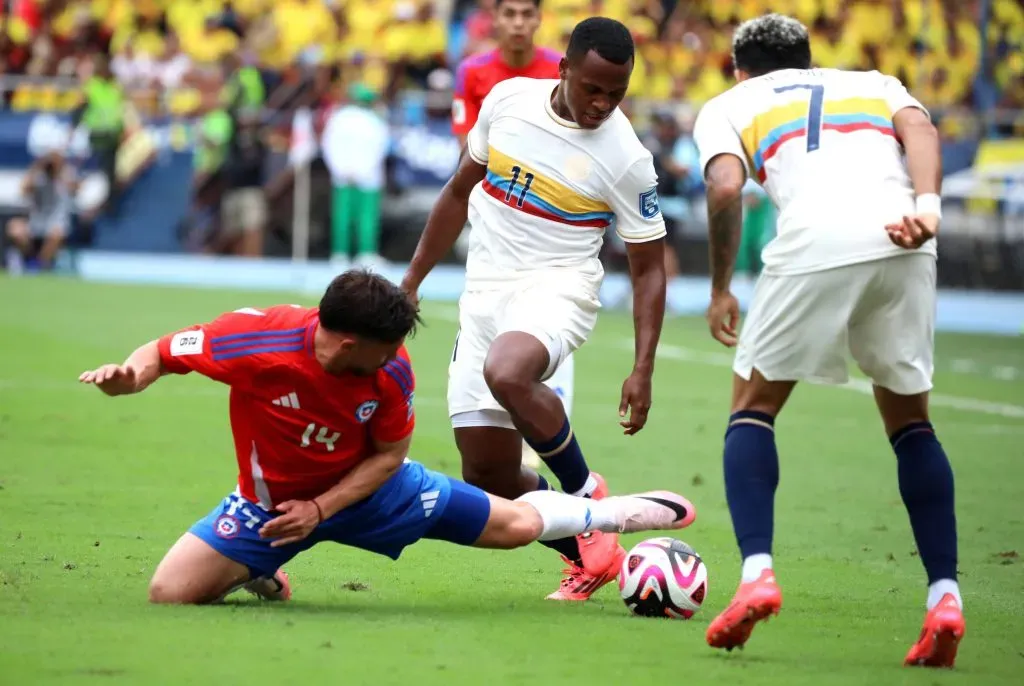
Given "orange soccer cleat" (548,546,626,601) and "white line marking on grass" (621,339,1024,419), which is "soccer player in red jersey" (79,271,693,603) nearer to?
"orange soccer cleat" (548,546,626,601)

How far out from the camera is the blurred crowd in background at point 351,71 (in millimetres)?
22031

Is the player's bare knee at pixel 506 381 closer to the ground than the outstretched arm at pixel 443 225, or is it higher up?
closer to the ground

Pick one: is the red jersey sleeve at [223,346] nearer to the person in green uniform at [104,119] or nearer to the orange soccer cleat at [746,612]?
the orange soccer cleat at [746,612]

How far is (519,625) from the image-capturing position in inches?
199

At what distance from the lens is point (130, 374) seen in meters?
4.64

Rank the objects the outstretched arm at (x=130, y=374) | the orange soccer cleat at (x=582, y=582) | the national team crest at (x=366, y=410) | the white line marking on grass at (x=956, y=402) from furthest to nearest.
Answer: the white line marking on grass at (x=956, y=402) → the orange soccer cleat at (x=582, y=582) → the national team crest at (x=366, y=410) → the outstretched arm at (x=130, y=374)

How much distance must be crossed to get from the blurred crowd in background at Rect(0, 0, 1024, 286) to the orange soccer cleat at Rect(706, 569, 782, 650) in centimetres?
1576

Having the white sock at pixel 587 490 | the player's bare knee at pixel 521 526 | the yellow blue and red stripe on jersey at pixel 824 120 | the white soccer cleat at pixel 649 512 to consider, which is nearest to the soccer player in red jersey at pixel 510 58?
the white sock at pixel 587 490

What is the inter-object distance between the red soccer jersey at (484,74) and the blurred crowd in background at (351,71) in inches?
458

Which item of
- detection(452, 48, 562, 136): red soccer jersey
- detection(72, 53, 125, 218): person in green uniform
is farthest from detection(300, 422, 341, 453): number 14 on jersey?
detection(72, 53, 125, 218): person in green uniform

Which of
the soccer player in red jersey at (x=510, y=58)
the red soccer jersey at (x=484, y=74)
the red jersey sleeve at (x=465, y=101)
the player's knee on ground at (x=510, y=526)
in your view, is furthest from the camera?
the red jersey sleeve at (x=465, y=101)

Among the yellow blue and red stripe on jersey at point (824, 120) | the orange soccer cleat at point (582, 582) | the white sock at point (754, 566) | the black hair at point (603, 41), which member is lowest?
the orange soccer cleat at point (582, 582)

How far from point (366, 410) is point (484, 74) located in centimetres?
373

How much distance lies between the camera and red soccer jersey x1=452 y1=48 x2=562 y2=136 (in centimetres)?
809
